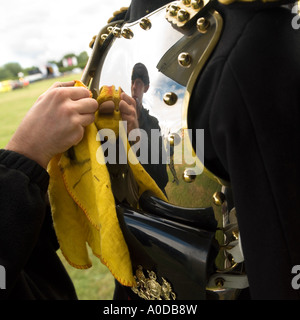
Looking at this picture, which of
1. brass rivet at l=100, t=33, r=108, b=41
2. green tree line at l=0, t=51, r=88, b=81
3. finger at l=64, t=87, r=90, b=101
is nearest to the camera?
finger at l=64, t=87, r=90, b=101

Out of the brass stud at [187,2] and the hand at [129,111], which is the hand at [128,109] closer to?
the hand at [129,111]

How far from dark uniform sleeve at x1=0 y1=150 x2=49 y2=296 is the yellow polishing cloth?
7cm

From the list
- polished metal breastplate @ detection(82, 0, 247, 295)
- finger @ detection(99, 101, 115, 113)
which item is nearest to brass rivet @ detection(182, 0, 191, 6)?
polished metal breastplate @ detection(82, 0, 247, 295)

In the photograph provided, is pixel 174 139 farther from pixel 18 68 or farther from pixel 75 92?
pixel 18 68

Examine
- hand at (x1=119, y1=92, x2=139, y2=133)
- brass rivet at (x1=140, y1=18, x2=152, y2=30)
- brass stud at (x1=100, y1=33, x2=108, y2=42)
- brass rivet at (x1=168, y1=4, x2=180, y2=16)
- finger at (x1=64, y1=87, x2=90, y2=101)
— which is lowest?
hand at (x1=119, y1=92, x2=139, y2=133)

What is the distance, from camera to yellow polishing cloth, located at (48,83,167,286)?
0.56 meters

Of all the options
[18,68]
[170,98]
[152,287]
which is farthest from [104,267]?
[18,68]

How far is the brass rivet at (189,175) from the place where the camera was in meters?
0.49

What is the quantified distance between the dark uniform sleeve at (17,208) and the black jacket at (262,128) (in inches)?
12.5

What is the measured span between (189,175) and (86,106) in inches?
8.6

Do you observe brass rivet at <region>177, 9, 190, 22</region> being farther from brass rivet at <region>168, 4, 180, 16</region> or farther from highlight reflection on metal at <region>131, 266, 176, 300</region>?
highlight reflection on metal at <region>131, 266, 176, 300</region>

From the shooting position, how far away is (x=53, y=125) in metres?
0.57

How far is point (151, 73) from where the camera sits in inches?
21.1
